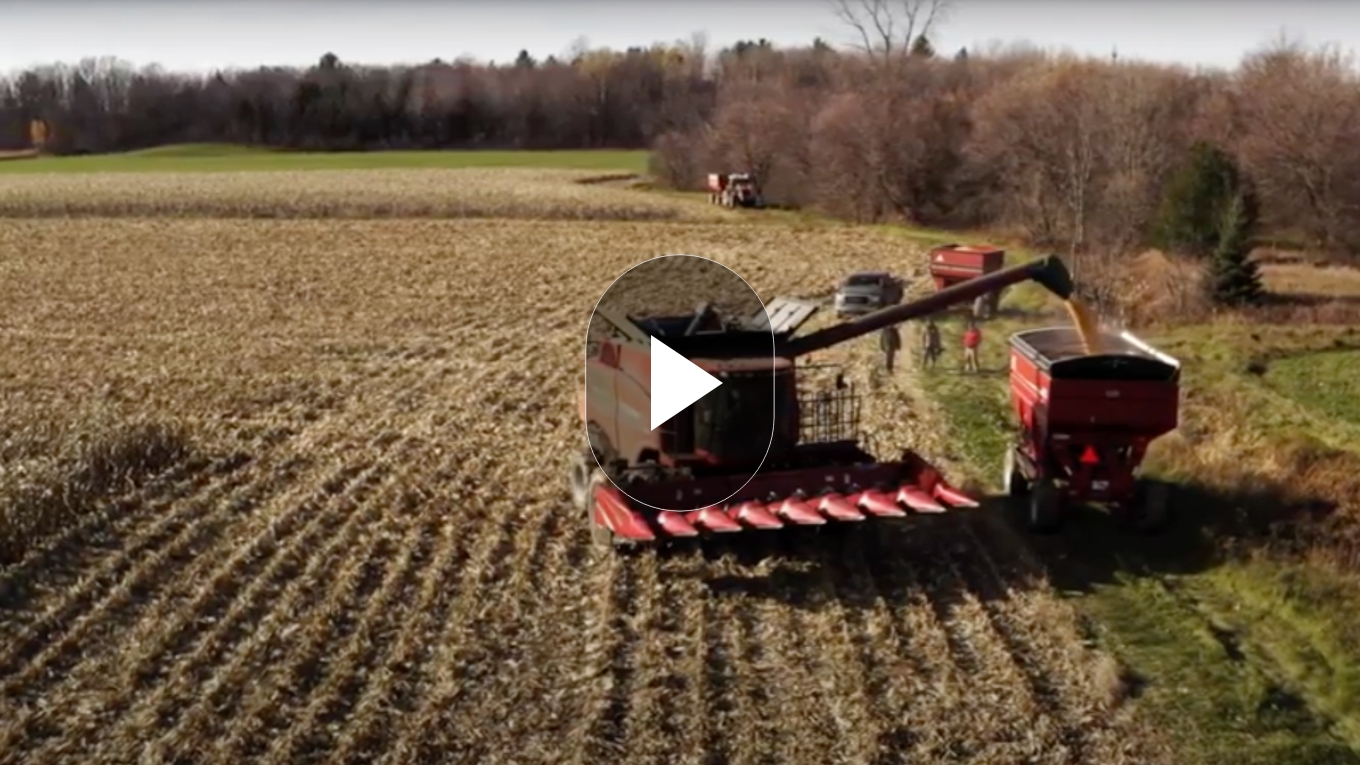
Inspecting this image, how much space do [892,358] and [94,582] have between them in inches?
499

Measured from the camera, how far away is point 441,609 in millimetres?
11258

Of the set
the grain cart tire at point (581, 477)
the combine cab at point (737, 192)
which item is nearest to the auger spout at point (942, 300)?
the grain cart tire at point (581, 477)

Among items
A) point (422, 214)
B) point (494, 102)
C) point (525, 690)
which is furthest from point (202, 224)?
point (494, 102)

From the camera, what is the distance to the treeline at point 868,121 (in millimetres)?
36938

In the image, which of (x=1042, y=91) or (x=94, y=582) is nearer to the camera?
(x=94, y=582)

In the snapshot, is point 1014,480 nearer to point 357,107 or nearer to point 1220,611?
point 1220,611

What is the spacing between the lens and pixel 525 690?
9.77m

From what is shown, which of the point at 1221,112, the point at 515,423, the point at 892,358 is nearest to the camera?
the point at 515,423

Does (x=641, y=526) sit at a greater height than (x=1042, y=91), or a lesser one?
lesser

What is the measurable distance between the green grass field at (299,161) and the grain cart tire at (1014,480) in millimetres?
57558

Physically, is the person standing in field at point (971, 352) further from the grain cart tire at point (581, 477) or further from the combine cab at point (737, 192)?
the combine cab at point (737, 192)

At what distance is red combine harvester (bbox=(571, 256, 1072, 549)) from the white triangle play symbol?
0.10 meters

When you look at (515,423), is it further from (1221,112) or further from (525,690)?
(1221,112)

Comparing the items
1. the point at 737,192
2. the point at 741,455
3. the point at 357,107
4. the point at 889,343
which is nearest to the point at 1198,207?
the point at 889,343
